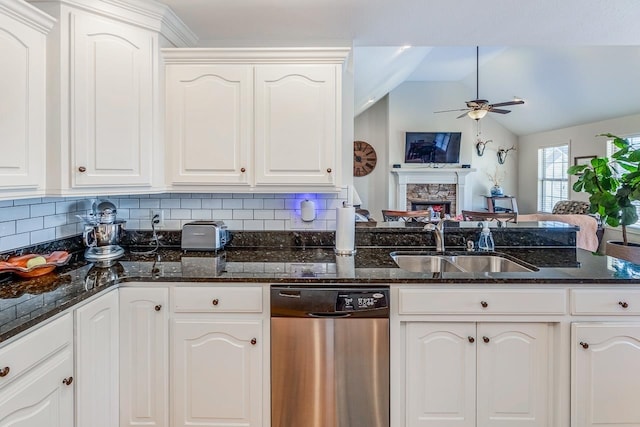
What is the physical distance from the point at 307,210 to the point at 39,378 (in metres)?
1.62

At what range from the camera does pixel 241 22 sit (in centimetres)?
238

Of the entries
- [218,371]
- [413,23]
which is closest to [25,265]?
[218,371]

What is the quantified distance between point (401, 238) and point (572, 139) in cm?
633

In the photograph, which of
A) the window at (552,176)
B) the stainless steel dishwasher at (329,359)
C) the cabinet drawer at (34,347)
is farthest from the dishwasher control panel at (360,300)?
the window at (552,176)

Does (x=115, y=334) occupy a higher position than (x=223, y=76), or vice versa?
(x=223, y=76)

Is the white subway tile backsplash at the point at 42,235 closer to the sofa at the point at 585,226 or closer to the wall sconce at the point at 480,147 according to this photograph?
the sofa at the point at 585,226

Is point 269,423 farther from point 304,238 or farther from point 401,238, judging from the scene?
point 401,238

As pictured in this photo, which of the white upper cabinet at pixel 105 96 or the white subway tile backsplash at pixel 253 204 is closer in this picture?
the white upper cabinet at pixel 105 96

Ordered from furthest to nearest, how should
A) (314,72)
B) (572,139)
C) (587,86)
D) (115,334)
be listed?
1. (572,139)
2. (587,86)
3. (314,72)
4. (115,334)

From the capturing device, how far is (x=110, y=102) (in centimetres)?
200

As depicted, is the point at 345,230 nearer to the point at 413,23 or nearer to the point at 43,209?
the point at 413,23

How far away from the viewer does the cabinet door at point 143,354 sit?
1857 mm

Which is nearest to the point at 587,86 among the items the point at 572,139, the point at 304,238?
the point at 572,139

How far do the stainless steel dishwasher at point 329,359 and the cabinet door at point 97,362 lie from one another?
0.74m
